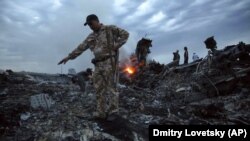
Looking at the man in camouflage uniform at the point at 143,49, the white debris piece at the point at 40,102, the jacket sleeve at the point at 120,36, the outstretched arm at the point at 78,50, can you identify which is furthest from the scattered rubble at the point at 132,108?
the man in camouflage uniform at the point at 143,49

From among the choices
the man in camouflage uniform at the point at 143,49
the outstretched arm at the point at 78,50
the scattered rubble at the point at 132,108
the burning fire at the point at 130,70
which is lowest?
the scattered rubble at the point at 132,108

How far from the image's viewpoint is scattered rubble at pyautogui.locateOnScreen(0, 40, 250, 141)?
525 cm

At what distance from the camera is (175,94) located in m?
10.2

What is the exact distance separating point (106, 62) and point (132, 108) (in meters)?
2.35

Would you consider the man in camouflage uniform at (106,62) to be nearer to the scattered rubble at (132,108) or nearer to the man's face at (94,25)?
the man's face at (94,25)

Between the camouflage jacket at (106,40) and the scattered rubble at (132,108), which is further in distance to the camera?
the camouflage jacket at (106,40)

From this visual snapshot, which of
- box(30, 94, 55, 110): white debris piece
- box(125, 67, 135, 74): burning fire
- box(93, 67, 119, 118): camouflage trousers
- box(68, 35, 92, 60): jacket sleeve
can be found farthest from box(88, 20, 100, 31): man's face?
box(125, 67, 135, 74): burning fire

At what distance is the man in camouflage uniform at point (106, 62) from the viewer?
5.56m

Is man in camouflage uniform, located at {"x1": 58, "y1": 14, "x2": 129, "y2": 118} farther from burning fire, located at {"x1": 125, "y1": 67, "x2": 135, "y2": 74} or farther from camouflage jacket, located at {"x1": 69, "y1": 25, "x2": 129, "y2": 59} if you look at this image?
burning fire, located at {"x1": 125, "y1": 67, "x2": 135, "y2": 74}

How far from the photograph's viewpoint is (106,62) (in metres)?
5.59

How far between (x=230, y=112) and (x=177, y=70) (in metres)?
8.33

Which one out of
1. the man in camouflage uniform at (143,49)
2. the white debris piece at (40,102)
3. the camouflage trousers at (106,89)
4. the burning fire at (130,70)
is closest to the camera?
the camouflage trousers at (106,89)

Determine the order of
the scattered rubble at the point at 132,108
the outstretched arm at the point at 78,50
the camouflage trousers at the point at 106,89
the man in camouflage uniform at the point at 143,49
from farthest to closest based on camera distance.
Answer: the man in camouflage uniform at the point at 143,49 → the outstretched arm at the point at 78,50 → the camouflage trousers at the point at 106,89 → the scattered rubble at the point at 132,108

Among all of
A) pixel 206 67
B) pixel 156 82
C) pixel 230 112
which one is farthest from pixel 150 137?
pixel 156 82
